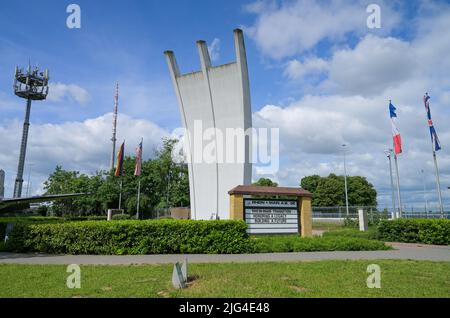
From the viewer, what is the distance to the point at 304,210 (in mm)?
15836

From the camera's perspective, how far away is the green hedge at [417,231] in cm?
1600

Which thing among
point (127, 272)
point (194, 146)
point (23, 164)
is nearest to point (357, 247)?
point (127, 272)

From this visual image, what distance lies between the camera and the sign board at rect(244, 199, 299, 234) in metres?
14.7

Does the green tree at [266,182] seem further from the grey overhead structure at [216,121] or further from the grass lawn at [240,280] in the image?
the grass lawn at [240,280]

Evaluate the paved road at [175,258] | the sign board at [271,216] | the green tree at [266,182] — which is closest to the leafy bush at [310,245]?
the paved road at [175,258]

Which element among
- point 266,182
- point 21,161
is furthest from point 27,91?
point 266,182

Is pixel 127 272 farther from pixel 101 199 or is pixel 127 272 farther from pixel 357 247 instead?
pixel 101 199

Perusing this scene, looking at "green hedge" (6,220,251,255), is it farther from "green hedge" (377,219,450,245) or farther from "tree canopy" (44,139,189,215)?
"tree canopy" (44,139,189,215)

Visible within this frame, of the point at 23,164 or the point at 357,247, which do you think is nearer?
the point at 357,247

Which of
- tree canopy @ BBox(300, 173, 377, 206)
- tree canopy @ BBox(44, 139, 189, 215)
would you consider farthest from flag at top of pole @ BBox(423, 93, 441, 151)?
tree canopy @ BBox(300, 173, 377, 206)

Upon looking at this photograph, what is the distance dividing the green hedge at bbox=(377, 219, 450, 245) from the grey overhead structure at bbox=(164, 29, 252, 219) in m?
9.16

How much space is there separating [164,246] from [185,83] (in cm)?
1686

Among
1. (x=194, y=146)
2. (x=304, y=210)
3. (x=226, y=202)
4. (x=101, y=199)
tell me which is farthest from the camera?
(x=101, y=199)
